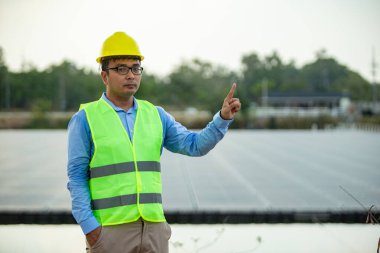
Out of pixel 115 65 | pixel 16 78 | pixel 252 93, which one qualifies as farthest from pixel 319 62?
pixel 115 65

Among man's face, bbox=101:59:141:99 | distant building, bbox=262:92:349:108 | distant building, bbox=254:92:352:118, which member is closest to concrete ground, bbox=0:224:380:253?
man's face, bbox=101:59:141:99

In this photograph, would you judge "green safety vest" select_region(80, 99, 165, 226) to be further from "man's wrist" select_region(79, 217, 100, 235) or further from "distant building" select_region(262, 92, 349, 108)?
"distant building" select_region(262, 92, 349, 108)

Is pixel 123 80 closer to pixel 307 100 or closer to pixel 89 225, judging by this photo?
pixel 89 225

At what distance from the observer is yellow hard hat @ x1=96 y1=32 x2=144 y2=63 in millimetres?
2084

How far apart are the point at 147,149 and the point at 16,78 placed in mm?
50527

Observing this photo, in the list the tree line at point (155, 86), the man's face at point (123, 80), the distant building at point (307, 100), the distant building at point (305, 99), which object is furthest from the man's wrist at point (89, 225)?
the distant building at point (305, 99)

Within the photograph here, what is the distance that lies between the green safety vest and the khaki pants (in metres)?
0.03

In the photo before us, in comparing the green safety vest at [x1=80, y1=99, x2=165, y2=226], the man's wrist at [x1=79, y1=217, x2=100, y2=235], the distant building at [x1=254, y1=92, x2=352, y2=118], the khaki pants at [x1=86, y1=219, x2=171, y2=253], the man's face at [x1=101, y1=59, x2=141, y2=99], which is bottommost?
the distant building at [x1=254, y1=92, x2=352, y2=118]

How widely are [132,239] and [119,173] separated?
0.95ft

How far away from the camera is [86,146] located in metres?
2.03

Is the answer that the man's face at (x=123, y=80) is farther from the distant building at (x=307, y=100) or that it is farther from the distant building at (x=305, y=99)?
the distant building at (x=305, y=99)

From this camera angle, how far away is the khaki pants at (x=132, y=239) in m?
1.99

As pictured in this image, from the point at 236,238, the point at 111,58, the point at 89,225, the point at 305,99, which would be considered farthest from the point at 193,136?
the point at 305,99

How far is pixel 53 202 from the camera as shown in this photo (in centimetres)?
661
